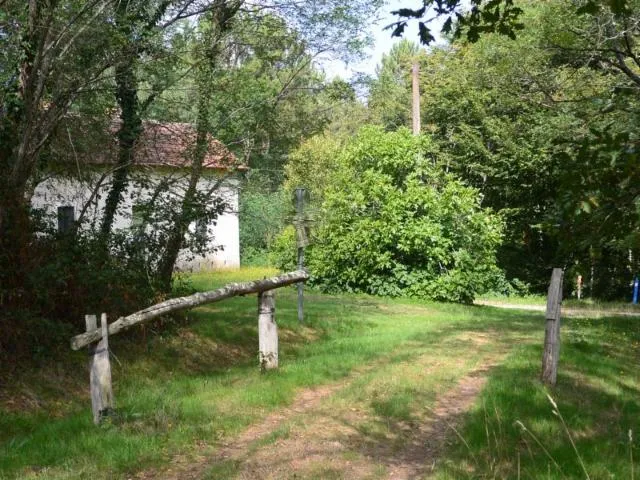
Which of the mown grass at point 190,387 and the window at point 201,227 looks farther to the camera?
the window at point 201,227

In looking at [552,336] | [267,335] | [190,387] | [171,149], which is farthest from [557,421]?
[171,149]

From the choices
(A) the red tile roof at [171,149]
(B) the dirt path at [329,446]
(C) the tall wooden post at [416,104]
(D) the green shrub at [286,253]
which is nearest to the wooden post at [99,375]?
(B) the dirt path at [329,446]

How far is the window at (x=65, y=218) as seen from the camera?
925 cm

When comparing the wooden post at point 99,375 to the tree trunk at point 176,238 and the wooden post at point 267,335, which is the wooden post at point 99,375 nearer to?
the wooden post at point 267,335

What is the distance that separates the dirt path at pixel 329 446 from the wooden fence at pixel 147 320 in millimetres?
Answer: 1376

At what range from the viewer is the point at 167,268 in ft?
34.6

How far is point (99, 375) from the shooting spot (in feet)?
20.7

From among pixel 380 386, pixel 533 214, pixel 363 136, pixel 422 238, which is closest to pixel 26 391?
pixel 380 386

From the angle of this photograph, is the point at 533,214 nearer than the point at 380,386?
No

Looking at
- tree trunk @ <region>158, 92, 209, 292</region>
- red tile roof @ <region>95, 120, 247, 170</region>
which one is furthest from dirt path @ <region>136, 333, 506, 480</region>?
red tile roof @ <region>95, 120, 247, 170</region>

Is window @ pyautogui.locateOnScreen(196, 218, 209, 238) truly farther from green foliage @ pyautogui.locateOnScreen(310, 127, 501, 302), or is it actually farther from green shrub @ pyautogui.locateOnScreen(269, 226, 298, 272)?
green shrub @ pyautogui.locateOnScreen(269, 226, 298, 272)

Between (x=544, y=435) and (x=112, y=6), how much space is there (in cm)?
794

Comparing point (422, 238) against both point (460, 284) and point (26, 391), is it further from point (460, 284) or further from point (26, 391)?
point (26, 391)

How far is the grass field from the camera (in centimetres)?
517
